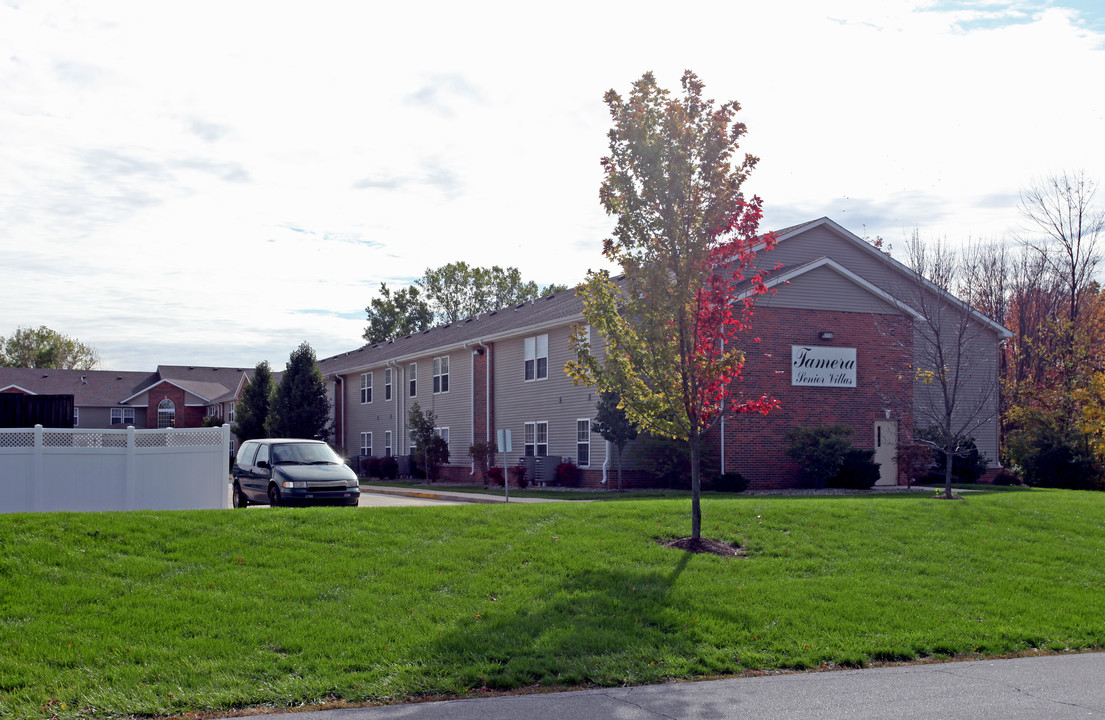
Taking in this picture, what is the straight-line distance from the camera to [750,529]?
1365cm

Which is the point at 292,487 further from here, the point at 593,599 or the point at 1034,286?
the point at 1034,286

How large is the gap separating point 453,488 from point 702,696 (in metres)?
25.7

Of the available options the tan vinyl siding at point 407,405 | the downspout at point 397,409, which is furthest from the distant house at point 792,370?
the downspout at point 397,409

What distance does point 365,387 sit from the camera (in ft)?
159

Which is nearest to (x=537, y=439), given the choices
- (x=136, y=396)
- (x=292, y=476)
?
(x=292, y=476)

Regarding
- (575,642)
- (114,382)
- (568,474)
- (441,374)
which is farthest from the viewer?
(114,382)

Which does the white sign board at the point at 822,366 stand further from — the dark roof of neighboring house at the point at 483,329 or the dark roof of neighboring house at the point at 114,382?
the dark roof of neighboring house at the point at 114,382

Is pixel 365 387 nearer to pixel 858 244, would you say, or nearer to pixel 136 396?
pixel 858 244

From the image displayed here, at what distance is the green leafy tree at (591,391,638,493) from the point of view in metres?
26.6

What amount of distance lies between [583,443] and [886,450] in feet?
→ 31.9

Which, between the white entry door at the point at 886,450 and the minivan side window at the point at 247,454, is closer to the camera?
the minivan side window at the point at 247,454

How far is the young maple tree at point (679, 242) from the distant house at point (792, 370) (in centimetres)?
1165

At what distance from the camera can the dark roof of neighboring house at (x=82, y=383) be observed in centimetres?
6862

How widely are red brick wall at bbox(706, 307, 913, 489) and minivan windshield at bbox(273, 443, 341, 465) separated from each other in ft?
38.7
